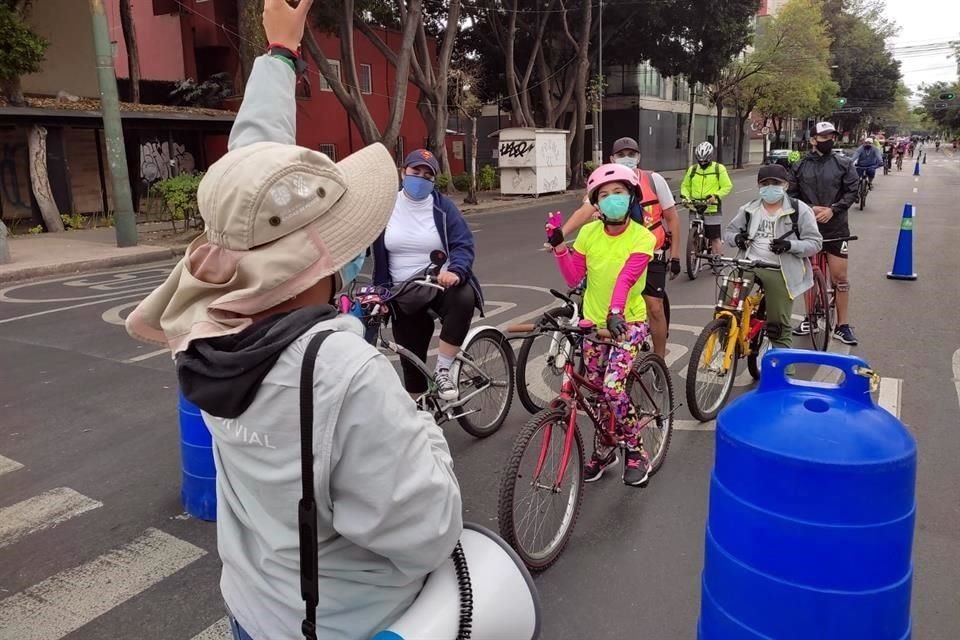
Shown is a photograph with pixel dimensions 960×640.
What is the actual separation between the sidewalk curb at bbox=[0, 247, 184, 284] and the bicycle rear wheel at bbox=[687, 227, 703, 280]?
30.1 ft

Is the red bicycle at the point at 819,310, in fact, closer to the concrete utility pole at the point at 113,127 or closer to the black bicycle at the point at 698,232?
the black bicycle at the point at 698,232

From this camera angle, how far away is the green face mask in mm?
3912

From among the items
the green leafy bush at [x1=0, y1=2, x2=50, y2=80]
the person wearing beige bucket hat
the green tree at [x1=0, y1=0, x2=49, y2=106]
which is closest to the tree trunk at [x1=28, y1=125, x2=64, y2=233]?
the green tree at [x1=0, y1=0, x2=49, y2=106]

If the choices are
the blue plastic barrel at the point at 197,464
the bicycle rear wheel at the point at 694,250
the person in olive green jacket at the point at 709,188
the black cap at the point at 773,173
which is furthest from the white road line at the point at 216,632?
the person in olive green jacket at the point at 709,188

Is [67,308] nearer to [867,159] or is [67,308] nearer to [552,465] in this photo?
[552,465]

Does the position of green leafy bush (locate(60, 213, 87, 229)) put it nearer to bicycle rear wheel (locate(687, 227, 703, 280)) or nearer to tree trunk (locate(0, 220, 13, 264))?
tree trunk (locate(0, 220, 13, 264))

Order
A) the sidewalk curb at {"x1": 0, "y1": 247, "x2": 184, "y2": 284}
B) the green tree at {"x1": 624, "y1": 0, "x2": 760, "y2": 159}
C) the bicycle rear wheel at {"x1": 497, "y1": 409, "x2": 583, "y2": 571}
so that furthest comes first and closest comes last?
the green tree at {"x1": 624, "y1": 0, "x2": 760, "y2": 159} → the sidewalk curb at {"x1": 0, "y1": 247, "x2": 184, "y2": 284} → the bicycle rear wheel at {"x1": 497, "y1": 409, "x2": 583, "y2": 571}

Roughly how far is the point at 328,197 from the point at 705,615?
1.67m

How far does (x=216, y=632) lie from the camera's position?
2.92 m

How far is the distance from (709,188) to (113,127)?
35.2ft

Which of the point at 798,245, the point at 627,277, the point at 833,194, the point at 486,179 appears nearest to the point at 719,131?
the point at 486,179

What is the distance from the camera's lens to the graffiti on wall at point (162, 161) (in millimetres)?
21141

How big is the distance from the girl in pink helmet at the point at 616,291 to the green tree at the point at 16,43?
14.8m

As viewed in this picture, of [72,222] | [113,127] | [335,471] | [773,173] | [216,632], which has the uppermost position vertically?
[113,127]
